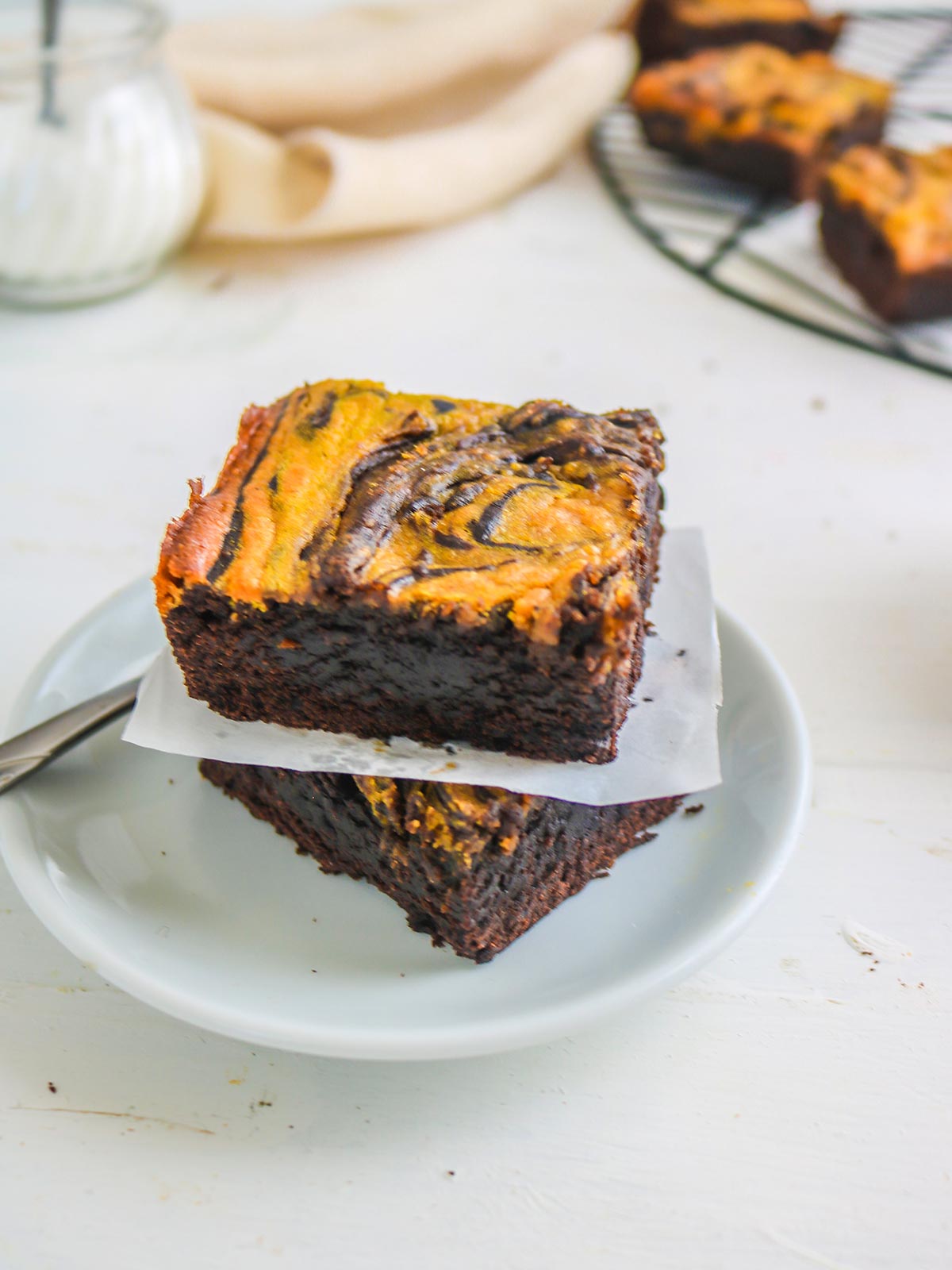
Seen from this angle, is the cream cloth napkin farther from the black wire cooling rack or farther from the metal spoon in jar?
the metal spoon in jar

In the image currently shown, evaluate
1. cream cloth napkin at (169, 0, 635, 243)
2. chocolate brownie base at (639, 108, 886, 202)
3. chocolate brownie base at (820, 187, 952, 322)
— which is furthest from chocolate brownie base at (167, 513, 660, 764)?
chocolate brownie base at (639, 108, 886, 202)

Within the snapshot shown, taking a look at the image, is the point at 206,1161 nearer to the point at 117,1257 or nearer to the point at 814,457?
the point at 117,1257

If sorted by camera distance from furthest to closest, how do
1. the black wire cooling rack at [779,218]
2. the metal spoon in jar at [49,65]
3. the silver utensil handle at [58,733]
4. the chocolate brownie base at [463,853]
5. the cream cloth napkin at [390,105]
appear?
the cream cloth napkin at [390,105] → the black wire cooling rack at [779,218] → the metal spoon in jar at [49,65] → the silver utensil handle at [58,733] → the chocolate brownie base at [463,853]

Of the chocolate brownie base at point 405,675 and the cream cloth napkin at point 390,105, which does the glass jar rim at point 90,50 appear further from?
the chocolate brownie base at point 405,675

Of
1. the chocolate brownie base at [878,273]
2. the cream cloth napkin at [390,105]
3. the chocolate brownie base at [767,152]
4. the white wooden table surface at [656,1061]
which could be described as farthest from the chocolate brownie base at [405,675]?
the chocolate brownie base at [767,152]

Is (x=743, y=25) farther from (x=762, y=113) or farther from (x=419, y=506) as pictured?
(x=419, y=506)

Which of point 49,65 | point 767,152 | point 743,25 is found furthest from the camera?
point 743,25

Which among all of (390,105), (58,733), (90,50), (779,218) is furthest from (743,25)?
(58,733)
